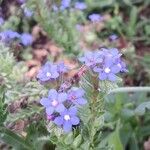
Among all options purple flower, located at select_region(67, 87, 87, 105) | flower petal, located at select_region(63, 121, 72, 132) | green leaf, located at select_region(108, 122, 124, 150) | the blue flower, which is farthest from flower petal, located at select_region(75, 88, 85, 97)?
the blue flower

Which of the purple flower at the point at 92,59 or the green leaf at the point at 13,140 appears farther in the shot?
the green leaf at the point at 13,140

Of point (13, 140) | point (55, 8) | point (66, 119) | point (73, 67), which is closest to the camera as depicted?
point (66, 119)

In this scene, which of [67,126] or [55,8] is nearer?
[67,126]

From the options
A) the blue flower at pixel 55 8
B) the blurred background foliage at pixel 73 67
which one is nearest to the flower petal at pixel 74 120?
the blurred background foliage at pixel 73 67

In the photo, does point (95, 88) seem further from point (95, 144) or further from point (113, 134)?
point (113, 134)

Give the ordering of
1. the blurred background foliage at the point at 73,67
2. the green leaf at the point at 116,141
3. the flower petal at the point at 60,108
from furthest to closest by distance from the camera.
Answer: the green leaf at the point at 116,141 → the blurred background foliage at the point at 73,67 → the flower petal at the point at 60,108

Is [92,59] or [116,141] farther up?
[92,59]

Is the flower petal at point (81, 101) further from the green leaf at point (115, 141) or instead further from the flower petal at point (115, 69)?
the green leaf at point (115, 141)

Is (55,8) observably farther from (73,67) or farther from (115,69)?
(115,69)

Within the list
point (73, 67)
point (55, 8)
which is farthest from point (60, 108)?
point (55, 8)
